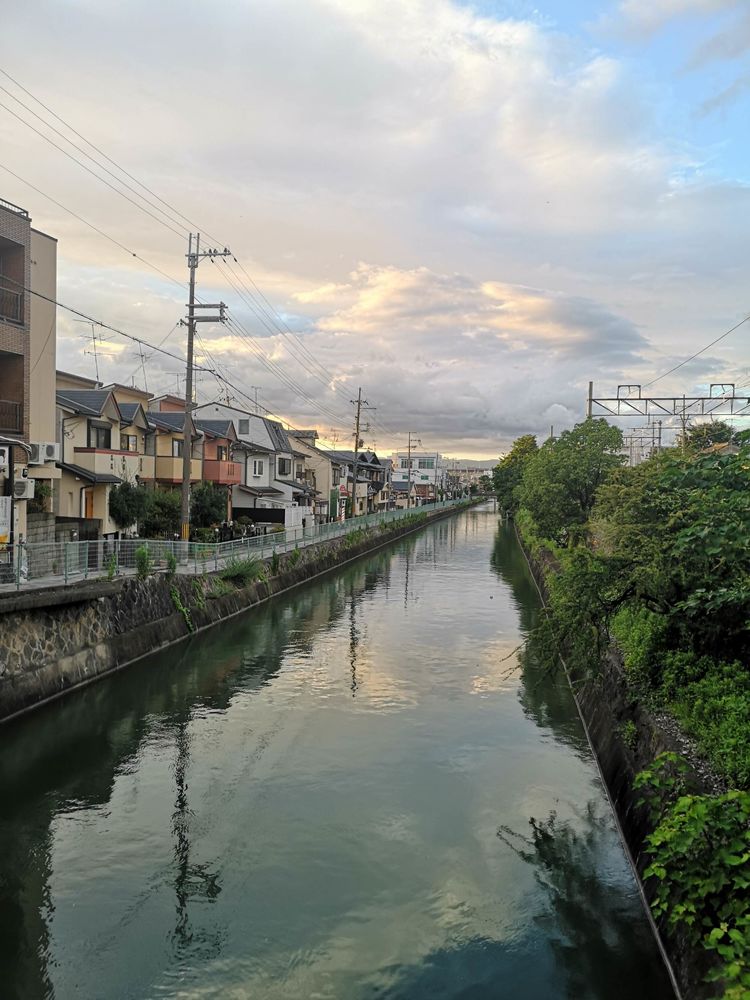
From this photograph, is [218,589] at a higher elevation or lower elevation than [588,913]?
higher

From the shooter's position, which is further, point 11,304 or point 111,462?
point 111,462

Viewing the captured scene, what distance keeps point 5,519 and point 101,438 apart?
12.9 meters

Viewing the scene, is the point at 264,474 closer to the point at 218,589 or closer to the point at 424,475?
the point at 218,589

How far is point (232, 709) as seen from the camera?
18.6 meters

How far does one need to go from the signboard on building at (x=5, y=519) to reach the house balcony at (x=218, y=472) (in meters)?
22.3

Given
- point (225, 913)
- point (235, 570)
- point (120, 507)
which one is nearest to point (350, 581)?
point (235, 570)

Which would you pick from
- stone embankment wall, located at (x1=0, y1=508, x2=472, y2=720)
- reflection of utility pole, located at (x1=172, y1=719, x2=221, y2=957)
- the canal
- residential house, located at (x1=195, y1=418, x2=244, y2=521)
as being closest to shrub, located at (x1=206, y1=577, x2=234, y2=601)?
stone embankment wall, located at (x1=0, y1=508, x2=472, y2=720)

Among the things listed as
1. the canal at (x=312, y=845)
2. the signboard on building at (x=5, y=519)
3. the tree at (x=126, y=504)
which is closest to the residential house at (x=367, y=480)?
the tree at (x=126, y=504)

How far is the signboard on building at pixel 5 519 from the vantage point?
18.8 m

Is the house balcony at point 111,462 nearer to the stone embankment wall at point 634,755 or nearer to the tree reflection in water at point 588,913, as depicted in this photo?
the stone embankment wall at point 634,755

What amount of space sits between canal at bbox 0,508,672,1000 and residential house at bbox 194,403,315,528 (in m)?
30.9

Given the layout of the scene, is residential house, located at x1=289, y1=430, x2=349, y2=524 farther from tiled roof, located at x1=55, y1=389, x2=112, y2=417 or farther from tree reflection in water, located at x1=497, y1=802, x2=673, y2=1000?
tree reflection in water, located at x1=497, y1=802, x2=673, y2=1000

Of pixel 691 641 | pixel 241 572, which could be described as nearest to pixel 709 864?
pixel 691 641

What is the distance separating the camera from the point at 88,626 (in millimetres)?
19500
